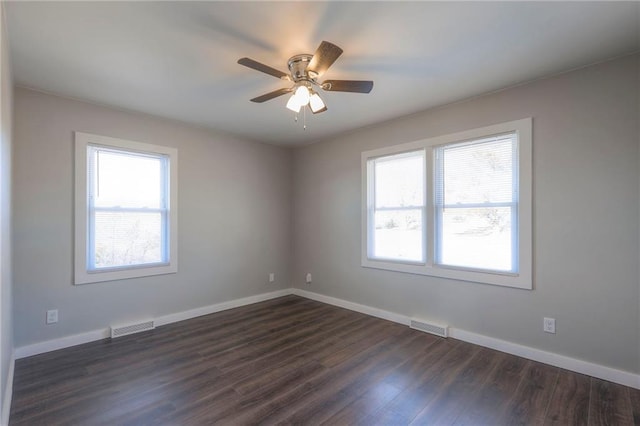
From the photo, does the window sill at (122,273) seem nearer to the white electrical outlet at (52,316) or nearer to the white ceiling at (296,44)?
the white electrical outlet at (52,316)

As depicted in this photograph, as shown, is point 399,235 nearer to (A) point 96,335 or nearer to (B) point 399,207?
(B) point 399,207

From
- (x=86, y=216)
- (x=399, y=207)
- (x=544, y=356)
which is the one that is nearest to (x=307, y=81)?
(x=399, y=207)

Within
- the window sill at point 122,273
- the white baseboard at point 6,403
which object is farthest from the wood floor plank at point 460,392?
the window sill at point 122,273

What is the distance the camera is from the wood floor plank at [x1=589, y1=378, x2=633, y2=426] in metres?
1.97

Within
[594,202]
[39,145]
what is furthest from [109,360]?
[594,202]

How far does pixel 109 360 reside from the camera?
280cm

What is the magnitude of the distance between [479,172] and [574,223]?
944mm

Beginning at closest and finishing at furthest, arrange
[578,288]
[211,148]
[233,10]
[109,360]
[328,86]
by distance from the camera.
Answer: [233,10] < [328,86] < [578,288] < [109,360] < [211,148]

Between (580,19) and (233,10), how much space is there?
7.38 ft

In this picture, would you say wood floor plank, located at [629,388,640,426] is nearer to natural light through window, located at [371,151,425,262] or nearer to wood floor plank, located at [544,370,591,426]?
wood floor plank, located at [544,370,591,426]

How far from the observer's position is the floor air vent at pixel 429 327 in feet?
11.0

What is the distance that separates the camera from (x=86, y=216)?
126 inches

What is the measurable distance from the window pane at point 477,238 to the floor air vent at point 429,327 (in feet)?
2.35

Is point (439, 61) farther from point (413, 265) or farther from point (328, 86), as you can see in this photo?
point (413, 265)
